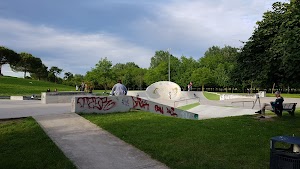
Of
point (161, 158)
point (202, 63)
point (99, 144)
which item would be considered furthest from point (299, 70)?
point (202, 63)

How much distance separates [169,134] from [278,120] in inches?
244

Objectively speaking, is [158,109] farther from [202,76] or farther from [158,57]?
[158,57]

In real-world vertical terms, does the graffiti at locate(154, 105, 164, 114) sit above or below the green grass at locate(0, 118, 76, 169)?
above

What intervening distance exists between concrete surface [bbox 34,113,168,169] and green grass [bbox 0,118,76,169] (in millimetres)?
253

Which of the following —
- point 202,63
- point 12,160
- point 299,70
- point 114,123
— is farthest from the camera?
point 202,63

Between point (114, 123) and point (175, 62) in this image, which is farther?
point (175, 62)

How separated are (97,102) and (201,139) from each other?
21.6 feet

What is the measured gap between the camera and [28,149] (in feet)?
24.9

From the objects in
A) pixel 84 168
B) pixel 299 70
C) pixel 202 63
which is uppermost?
pixel 202 63

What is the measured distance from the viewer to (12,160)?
6762mm

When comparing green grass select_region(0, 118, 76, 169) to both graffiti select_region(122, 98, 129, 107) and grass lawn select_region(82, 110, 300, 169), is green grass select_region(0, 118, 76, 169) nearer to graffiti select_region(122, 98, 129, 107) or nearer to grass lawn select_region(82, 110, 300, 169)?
grass lawn select_region(82, 110, 300, 169)

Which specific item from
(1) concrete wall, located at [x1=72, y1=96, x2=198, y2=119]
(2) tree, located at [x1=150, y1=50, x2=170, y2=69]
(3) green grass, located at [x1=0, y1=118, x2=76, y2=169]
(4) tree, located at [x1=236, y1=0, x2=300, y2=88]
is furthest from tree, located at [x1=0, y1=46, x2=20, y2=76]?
(4) tree, located at [x1=236, y1=0, x2=300, y2=88]

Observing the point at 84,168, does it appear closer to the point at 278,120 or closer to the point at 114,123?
the point at 114,123

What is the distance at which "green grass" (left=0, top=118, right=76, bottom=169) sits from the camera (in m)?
6.55
